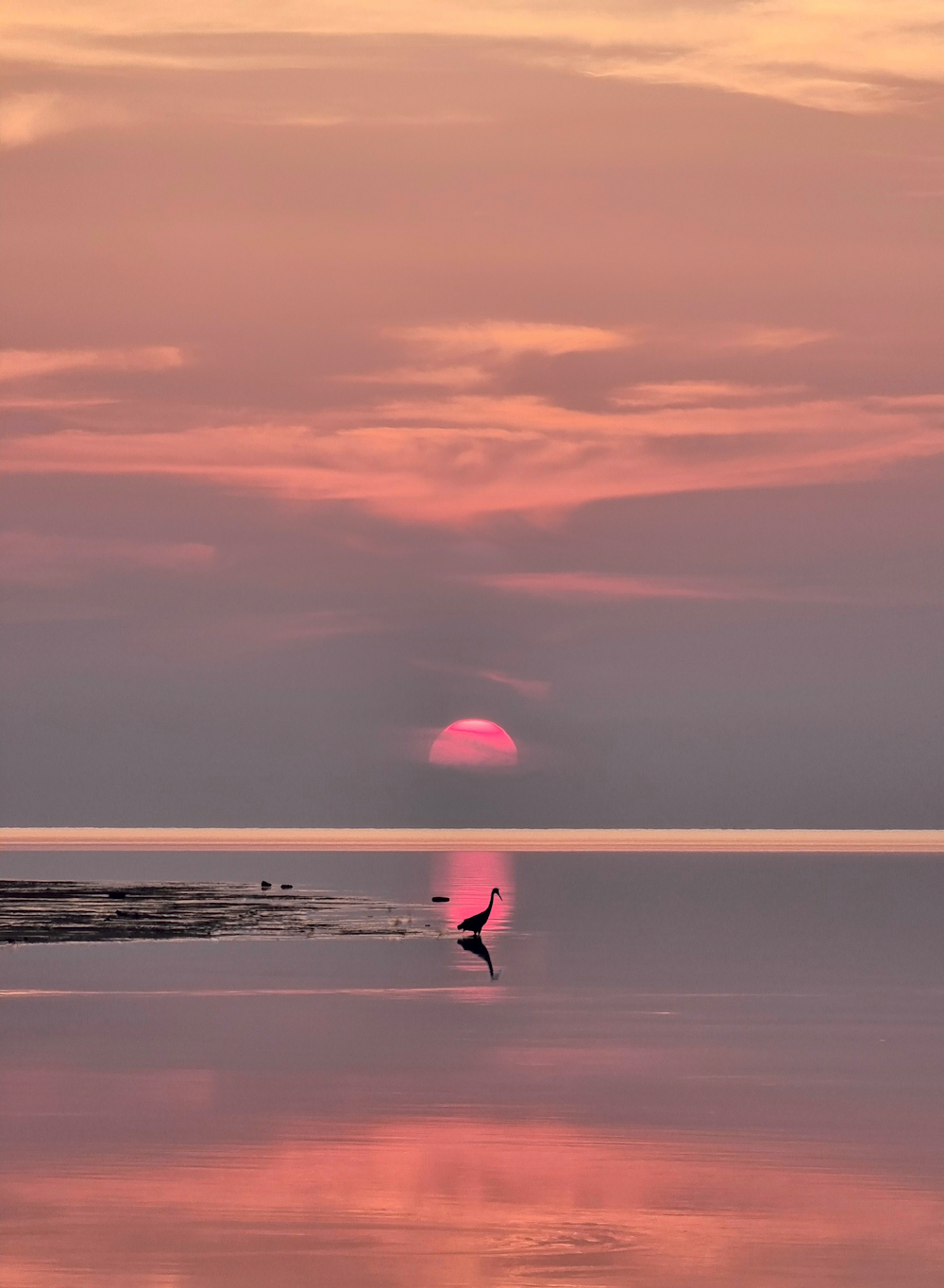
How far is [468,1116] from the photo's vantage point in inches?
899

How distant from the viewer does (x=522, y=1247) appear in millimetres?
16281

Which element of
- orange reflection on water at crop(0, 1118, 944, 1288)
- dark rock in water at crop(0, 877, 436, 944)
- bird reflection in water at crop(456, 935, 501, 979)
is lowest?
orange reflection on water at crop(0, 1118, 944, 1288)

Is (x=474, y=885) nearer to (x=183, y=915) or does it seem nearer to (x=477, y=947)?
(x=183, y=915)

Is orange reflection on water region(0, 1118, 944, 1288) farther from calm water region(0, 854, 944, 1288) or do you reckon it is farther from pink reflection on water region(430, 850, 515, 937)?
pink reflection on water region(430, 850, 515, 937)

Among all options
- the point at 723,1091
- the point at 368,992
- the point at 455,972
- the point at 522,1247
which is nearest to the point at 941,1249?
the point at 522,1247

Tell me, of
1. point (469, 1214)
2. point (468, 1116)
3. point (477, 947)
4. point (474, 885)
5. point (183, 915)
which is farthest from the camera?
point (474, 885)

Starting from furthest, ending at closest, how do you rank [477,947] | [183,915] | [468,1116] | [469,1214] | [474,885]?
[474,885], [183,915], [477,947], [468,1116], [469,1214]

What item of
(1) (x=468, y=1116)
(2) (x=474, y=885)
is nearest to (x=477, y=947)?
(1) (x=468, y=1116)

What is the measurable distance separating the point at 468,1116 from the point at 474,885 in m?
63.9

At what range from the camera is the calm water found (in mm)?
16281

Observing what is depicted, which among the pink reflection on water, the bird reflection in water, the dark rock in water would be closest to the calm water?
the bird reflection in water

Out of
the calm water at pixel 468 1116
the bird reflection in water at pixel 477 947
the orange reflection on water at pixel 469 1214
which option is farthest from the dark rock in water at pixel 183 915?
the orange reflection on water at pixel 469 1214

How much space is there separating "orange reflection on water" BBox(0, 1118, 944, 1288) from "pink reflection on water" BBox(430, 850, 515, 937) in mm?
31999

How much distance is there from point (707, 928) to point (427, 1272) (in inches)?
1599
